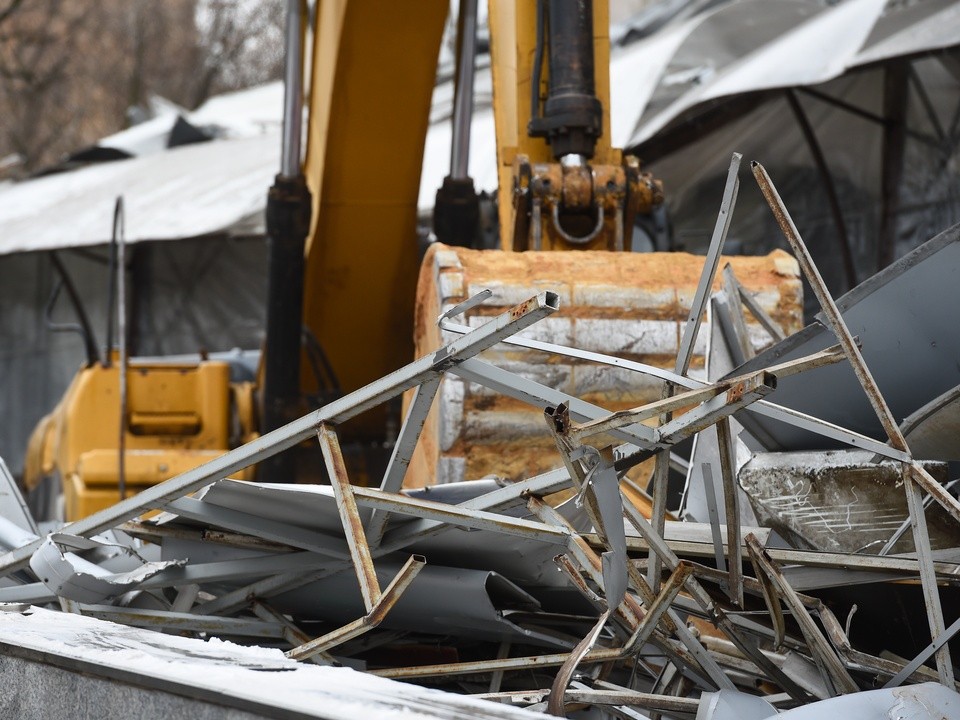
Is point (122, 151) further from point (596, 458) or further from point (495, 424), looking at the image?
point (596, 458)

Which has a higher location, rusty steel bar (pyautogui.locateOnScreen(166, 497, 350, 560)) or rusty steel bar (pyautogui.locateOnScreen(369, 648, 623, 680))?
rusty steel bar (pyautogui.locateOnScreen(166, 497, 350, 560))

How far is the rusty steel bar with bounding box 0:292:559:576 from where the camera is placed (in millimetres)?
1592

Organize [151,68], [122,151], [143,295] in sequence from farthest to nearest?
[151,68]
[122,151]
[143,295]

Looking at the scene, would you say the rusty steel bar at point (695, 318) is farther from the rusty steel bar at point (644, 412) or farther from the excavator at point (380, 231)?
the excavator at point (380, 231)

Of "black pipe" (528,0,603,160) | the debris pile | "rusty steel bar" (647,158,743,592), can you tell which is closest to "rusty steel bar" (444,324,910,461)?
the debris pile

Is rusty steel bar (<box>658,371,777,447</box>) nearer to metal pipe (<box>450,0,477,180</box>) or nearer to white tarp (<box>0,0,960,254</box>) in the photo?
metal pipe (<box>450,0,477,180</box>)

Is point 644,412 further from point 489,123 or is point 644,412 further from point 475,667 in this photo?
point 489,123

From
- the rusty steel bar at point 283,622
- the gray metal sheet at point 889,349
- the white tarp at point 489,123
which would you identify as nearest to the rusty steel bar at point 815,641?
the gray metal sheet at point 889,349

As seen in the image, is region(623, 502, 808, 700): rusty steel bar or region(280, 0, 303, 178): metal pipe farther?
region(280, 0, 303, 178): metal pipe

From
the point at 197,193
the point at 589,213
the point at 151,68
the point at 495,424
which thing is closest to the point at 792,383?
the point at 495,424

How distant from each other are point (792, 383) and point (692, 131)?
20.1 ft

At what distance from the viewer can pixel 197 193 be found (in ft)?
31.6

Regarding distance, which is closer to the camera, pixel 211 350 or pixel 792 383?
pixel 792 383

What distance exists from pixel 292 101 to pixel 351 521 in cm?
327
